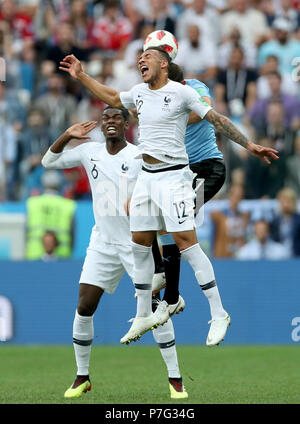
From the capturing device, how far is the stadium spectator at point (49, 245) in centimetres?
1803

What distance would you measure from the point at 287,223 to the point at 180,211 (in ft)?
24.2

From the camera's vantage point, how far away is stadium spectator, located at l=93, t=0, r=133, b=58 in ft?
72.3

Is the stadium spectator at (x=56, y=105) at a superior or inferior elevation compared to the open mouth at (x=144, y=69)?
superior

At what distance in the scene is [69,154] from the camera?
485 inches

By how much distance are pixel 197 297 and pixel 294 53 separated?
18.1 ft

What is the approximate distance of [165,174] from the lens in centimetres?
1074

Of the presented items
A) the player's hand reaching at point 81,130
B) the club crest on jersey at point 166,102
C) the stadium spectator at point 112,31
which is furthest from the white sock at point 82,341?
the stadium spectator at point 112,31

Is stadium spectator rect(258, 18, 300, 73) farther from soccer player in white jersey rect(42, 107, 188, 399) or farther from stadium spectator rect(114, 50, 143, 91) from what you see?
soccer player in white jersey rect(42, 107, 188, 399)

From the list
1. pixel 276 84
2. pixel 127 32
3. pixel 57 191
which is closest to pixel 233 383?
pixel 57 191

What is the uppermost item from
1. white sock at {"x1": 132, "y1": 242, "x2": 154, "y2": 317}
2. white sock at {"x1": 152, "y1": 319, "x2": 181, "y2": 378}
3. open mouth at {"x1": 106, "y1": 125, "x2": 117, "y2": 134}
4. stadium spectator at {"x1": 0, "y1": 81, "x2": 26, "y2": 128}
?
stadium spectator at {"x1": 0, "y1": 81, "x2": 26, "y2": 128}

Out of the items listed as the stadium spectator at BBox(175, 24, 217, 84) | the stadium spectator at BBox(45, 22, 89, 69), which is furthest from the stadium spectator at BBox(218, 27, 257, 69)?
the stadium spectator at BBox(45, 22, 89, 69)

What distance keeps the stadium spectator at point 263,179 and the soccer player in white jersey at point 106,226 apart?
6.13 m

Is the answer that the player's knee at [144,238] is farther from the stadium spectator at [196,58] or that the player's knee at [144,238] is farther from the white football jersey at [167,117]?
the stadium spectator at [196,58]
